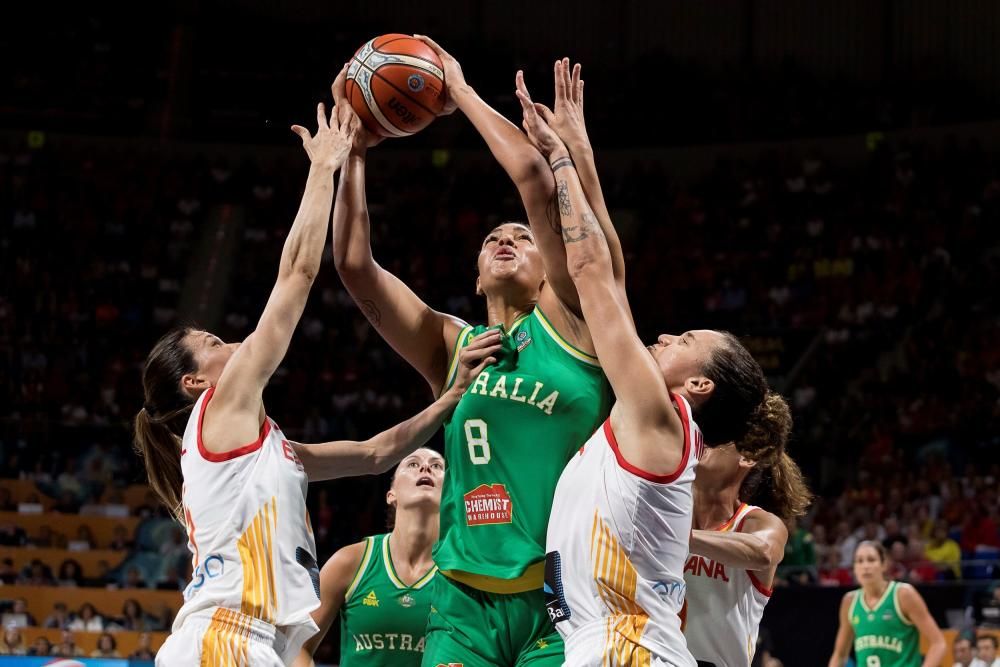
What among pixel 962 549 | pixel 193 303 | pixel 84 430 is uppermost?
pixel 193 303

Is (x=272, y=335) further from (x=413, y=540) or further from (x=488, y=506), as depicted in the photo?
(x=413, y=540)

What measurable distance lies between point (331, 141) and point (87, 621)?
8800mm

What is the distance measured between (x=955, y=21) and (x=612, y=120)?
19.9 feet

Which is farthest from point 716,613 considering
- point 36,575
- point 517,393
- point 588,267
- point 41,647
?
point 36,575

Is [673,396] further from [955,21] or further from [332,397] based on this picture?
[955,21]

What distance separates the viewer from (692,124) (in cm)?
2212

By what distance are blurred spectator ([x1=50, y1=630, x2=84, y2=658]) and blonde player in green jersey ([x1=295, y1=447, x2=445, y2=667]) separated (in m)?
5.66

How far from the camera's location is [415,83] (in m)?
4.67

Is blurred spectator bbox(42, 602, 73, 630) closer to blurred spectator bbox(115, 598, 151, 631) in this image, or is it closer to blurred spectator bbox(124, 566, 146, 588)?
blurred spectator bbox(115, 598, 151, 631)

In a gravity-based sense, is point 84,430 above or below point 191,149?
below

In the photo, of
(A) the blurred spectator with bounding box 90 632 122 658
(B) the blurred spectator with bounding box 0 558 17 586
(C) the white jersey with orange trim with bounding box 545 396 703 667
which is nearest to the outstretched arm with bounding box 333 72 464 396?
(C) the white jersey with orange trim with bounding box 545 396 703 667

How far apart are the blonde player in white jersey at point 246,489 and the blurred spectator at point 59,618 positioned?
8.46 m

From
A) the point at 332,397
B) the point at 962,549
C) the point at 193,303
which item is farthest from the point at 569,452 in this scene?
the point at 193,303

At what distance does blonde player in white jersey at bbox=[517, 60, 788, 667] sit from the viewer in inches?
138
